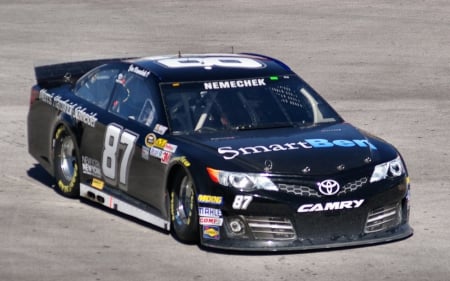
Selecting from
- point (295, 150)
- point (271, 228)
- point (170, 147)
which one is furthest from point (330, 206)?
point (170, 147)

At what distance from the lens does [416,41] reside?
22984mm

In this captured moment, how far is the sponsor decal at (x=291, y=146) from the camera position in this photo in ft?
37.1

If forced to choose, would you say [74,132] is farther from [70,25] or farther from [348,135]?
[70,25]

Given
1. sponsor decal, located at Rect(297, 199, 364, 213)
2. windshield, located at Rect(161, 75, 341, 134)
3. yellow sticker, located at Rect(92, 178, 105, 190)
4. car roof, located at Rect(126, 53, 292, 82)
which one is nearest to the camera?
sponsor decal, located at Rect(297, 199, 364, 213)

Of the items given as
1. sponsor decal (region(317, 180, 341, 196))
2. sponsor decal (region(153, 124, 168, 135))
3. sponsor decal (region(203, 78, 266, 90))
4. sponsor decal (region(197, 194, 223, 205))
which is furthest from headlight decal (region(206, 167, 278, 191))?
sponsor decal (region(203, 78, 266, 90))

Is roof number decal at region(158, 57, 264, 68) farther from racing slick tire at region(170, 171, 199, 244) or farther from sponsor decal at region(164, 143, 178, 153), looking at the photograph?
racing slick tire at region(170, 171, 199, 244)

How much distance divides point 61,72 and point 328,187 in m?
4.53

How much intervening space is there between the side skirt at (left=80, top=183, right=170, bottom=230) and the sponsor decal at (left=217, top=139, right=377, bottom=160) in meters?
0.91

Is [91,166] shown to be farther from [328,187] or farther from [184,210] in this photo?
[328,187]

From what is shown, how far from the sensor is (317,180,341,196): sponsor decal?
36.1 ft

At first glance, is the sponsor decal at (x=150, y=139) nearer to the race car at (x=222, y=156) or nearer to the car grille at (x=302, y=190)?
the race car at (x=222, y=156)

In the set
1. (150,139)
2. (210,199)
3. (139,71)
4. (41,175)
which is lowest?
(41,175)

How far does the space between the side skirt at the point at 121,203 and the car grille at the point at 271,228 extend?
105 cm

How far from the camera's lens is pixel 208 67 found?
12.8 metres
